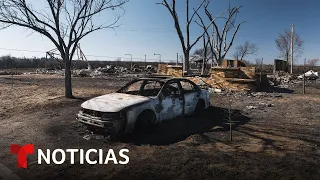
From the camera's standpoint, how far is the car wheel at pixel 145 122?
20.2ft

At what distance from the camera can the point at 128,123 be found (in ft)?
19.1

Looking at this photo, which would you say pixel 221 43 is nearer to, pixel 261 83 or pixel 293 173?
pixel 261 83

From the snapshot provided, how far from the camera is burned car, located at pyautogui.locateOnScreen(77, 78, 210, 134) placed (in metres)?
5.74

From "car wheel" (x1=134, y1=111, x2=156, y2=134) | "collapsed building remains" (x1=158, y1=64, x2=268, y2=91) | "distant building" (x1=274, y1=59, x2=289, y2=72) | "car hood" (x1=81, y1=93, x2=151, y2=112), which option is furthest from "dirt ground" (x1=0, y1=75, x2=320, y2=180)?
"distant building" (x1=274, y1=59, x2=289, y2=72)

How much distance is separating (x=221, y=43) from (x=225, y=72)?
40.5 ft

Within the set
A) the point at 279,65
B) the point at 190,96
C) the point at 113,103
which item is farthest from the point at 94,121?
the point at 279,65

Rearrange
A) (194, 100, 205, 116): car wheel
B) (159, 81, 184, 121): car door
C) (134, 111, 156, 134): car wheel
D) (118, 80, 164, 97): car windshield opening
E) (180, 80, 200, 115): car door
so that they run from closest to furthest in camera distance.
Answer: (134, 111, 156, 134): car wheel → (159, 81, 184, 121): car door → (118, 80, 164, 97): car windshield opening → (180, 80, 200, 115): car door → (194, 100, 205, 116): car wheel

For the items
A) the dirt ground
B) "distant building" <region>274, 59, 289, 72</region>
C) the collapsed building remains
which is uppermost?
"distant building" <region>274, 59, 289, 72</region>

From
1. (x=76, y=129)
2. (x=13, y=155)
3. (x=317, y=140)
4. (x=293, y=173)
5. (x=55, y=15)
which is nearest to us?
(x=293, y=173)

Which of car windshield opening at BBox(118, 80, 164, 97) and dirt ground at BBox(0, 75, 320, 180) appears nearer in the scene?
dirt ground at BBox(0, 75, 320, 180)

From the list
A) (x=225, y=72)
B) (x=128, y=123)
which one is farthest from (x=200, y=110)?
(x=225, y=72)

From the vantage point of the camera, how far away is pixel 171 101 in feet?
23.2

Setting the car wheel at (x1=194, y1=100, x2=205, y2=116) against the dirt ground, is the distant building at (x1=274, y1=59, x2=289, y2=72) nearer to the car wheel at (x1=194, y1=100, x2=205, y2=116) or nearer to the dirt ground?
the dirt ground

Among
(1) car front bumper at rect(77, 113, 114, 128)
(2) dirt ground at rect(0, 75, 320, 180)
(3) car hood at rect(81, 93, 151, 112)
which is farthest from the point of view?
(3) car hood at rect(81, 93, 151, 112)
